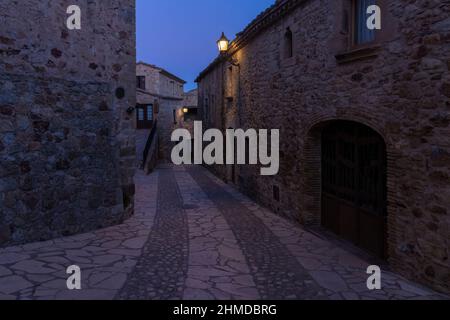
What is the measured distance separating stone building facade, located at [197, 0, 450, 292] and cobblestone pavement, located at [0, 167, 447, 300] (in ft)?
2.28

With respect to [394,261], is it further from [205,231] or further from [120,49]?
[120,49]

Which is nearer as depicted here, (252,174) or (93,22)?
(93,22)

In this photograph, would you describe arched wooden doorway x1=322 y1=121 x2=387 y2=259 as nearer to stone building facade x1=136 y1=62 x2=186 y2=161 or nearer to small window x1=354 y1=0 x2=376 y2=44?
small window x1=354 y1=0 x2=376 y2=44

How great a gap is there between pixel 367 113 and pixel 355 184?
1.53 m

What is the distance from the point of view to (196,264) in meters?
5.71

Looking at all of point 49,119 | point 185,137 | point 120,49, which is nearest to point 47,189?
point 49,119

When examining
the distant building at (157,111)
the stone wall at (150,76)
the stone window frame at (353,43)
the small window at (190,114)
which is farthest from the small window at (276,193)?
the small window at (190,114)

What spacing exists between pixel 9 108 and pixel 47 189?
1575 mm

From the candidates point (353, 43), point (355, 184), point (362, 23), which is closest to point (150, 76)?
point (353, 43)

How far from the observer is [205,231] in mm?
7785

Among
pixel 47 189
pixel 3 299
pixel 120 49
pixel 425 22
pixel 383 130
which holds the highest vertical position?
pixel 120 49

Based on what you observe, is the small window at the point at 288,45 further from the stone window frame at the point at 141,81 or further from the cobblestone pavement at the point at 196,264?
the stone window frame at the point at 141,81

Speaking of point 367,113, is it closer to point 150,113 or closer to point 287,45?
point 287,45

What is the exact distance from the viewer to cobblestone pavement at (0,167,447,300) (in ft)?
15.2
